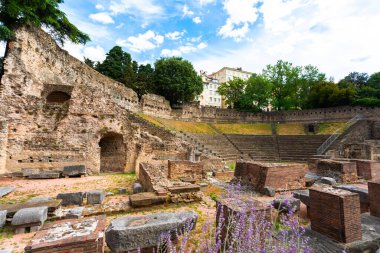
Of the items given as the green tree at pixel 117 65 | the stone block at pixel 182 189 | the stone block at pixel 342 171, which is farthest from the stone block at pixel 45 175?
the green tree at pixel 117 65

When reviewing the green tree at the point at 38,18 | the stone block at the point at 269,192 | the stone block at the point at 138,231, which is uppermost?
the green tree at the point at 38,18

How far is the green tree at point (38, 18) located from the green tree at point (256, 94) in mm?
33790

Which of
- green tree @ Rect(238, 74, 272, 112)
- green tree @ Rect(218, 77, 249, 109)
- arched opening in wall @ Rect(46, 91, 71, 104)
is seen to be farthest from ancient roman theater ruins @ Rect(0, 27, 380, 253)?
green tree @ Rect(218, 77, 249, 109)

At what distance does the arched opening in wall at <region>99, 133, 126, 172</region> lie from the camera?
15.0 metres

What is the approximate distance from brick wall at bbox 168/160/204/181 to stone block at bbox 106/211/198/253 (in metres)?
6.58

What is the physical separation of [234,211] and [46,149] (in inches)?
540

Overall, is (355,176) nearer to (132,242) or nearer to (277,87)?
(132,242)

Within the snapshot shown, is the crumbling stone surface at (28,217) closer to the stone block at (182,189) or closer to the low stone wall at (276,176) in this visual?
the stone block at (182,189)

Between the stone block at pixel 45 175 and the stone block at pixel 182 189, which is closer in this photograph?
the stone block at pixel 182 189

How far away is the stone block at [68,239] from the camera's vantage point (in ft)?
7.61

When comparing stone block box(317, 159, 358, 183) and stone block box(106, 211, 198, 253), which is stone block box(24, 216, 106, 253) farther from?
stone block box(317, 159, 358, 183)

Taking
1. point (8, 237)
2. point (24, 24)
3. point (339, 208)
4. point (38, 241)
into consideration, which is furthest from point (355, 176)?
point (24, 24)

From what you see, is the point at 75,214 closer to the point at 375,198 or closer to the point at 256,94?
the point at 375,198

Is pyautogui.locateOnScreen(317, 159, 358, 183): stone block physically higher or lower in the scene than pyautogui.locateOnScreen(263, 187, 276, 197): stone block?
higher
